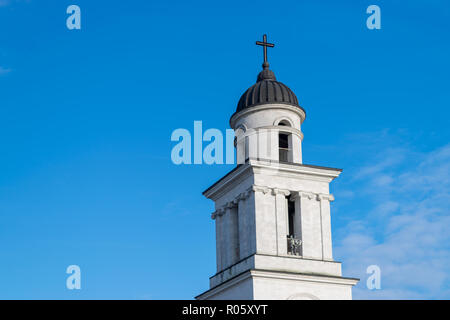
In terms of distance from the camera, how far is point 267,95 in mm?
46938

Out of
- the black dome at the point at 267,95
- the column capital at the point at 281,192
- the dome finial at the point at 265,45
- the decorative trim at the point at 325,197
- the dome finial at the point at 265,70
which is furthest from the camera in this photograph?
the dome finial at the point at 265,45

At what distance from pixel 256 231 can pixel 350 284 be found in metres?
5.86

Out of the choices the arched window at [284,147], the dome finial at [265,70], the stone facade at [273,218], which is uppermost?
the dome finial at [265,70]

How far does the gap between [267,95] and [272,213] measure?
7.08 m

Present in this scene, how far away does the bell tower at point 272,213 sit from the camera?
4291cm

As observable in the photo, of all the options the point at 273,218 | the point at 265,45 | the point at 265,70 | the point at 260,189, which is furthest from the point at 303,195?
the point at 265,45

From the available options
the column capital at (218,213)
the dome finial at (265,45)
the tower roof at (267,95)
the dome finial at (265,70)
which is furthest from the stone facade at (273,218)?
the dome finial at (265,45)

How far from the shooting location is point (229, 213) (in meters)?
46.2

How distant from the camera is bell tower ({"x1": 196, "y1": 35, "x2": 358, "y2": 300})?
42.9 meters

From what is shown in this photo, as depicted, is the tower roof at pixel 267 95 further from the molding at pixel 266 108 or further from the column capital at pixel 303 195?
the column capital at pixel 303 195

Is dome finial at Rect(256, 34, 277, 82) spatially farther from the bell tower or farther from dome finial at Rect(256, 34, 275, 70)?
the bell tower

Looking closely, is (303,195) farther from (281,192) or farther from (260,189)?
(260,189)

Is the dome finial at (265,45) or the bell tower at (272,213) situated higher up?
the dome finial at (265,45)
